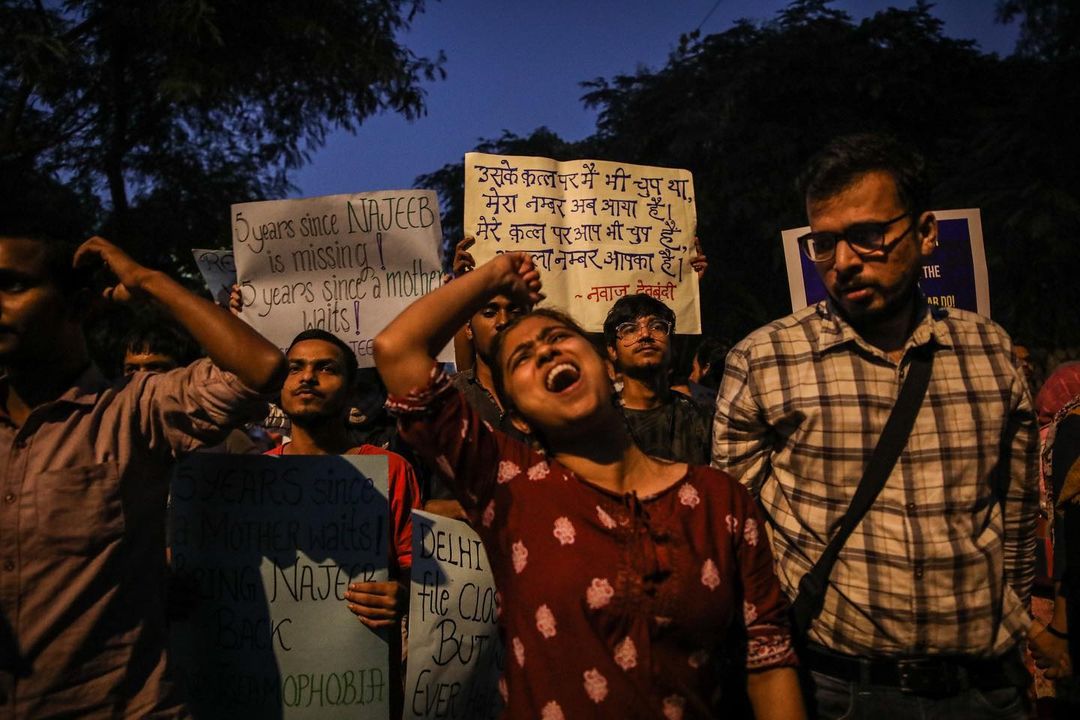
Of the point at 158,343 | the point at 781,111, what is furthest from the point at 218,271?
the point at 781,111

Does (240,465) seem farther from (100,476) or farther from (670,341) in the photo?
(670,341)

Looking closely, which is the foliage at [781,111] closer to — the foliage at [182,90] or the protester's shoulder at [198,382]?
the foliage at [182,90]

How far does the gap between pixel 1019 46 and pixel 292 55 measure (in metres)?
9.40

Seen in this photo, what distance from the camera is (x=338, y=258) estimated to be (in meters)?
4.97

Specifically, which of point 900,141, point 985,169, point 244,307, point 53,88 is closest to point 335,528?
point 244,307

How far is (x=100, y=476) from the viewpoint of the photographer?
8.34ft

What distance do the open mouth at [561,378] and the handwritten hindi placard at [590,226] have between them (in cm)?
236

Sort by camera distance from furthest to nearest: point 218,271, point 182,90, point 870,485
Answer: point 182,90 < point 218,271 < point 870,485

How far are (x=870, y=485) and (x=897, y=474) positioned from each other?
84mm

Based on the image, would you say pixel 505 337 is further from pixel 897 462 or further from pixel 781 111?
pixel 781 111

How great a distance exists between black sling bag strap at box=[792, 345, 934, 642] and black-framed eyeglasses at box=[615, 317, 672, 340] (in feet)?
6.16

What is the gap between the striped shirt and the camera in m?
2.68

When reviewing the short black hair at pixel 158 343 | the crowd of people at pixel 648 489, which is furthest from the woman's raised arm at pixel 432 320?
the short black hair at pixel 158 343

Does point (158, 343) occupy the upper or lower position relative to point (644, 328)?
upper
